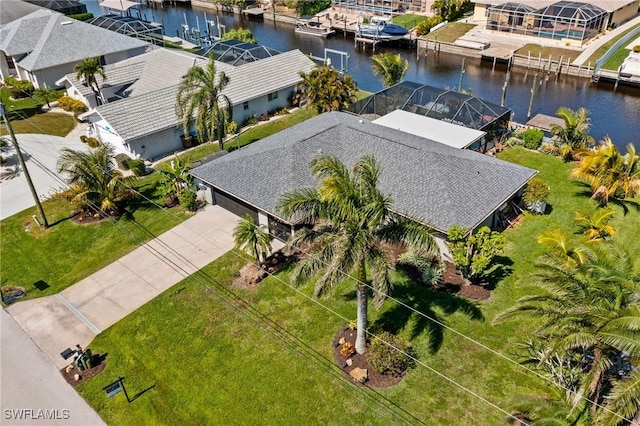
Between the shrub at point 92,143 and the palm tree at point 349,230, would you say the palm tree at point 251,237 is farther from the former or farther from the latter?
the shrub at point 92,143

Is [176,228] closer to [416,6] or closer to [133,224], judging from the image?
[133,224]

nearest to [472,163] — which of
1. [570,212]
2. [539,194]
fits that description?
[539,194]

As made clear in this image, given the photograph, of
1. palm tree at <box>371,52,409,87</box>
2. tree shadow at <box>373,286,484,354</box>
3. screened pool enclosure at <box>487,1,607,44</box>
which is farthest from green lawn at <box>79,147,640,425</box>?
screened pool enclosure at <box>487,1,607,44</box>

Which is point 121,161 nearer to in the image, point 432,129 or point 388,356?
point 432,129

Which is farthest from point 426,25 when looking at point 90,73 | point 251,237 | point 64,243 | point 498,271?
point 64,243

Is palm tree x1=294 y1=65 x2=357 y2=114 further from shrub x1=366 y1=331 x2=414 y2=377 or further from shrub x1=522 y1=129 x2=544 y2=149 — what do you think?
shrub x1=366 y1=331 x2=414 y2=377

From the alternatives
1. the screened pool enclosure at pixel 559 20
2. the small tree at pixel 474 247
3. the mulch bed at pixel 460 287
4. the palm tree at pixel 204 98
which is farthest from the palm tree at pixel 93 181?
the screened pool enclosure at pixel 559 20

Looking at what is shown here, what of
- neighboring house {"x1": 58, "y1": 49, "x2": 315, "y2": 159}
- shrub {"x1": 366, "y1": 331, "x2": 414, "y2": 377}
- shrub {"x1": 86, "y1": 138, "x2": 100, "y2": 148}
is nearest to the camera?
shrub {"x1": 366, "y1": 331, "x2": 414, "y2": 377}
